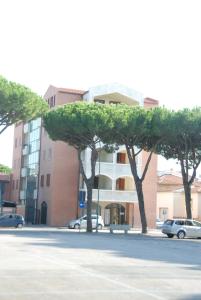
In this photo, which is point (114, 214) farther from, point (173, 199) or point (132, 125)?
point (132, 125)

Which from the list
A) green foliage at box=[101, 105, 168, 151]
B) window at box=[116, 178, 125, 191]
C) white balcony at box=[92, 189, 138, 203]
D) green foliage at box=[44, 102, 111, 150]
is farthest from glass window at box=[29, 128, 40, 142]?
green foliage at box=[101, 105, 168, 151]

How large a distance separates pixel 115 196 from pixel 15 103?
76.9 feet

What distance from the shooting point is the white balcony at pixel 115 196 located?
62.3 meters

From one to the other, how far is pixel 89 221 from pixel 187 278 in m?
30.8

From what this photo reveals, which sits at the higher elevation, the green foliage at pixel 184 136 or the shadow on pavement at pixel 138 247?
the green foliage at pixel 184 136

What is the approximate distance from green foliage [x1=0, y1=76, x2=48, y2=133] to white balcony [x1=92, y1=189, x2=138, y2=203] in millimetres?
19094

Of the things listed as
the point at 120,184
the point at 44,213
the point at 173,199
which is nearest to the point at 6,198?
the point at 44,213

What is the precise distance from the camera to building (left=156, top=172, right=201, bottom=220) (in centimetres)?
8244

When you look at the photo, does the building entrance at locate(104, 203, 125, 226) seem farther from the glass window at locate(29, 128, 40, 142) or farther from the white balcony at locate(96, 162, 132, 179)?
the glass window at locate(29, 128, 40, 142)

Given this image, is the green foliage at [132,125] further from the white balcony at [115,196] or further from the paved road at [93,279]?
the paved road at [93,279]

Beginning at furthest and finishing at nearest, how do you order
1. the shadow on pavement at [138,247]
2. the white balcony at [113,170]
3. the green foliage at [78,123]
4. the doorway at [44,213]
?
the doorway at [44,213]
the white balcony at [113,170]
the green foliage at [78,123]
the shadow on pavement at [138,247]

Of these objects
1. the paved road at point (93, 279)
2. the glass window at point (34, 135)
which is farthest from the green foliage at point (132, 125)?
the paved road at point (93, 279)

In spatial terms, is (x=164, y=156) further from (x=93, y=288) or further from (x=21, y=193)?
(x=93, y=288)

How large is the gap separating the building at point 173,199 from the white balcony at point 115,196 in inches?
813
